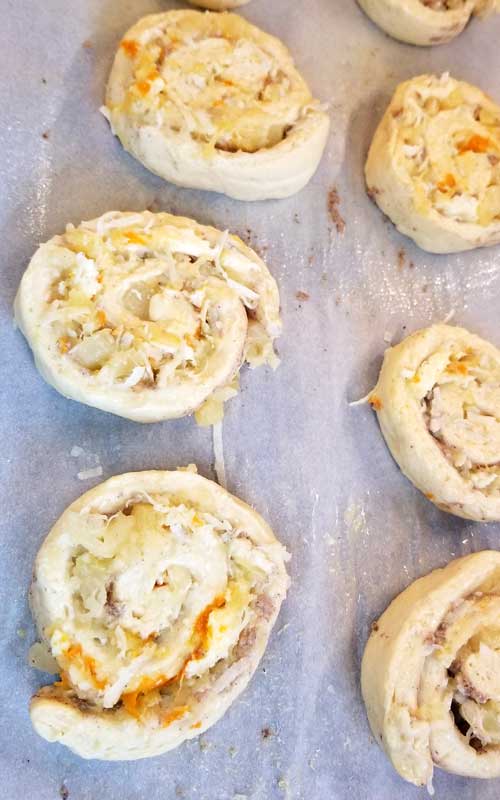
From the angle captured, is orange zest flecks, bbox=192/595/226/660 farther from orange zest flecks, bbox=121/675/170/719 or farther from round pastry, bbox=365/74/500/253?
round pastry, bbox=365/74/500/253

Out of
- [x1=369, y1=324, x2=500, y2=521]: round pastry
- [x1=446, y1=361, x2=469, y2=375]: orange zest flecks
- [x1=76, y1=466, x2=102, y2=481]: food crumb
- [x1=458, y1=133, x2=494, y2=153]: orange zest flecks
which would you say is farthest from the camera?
[x1=458, y1=133, x2=494, y2=153]: orange zest flecks

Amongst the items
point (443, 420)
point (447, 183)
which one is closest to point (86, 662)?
point (443, 420)

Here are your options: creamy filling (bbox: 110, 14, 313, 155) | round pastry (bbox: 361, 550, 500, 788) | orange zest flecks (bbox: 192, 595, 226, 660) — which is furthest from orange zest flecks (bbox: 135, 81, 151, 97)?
round pastry (bbox: 361, 550, 500, 788)

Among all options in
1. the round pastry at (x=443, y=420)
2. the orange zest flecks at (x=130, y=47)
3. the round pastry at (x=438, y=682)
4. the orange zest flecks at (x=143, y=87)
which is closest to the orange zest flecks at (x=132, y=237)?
the orange zest flecks at (x=143, y=87)

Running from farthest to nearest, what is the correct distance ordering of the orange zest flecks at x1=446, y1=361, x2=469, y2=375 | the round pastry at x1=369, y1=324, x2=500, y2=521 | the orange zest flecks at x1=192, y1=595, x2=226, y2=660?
the orange zest flecks at x1=446, y1=361, x2=469, y2=375
the round pastry at x1=369, y1=324, x2=500, y2=521
the orange zest flecks at x1=192, y1=595, x2=226, y2=660

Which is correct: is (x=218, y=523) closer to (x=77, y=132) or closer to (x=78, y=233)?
(x=78, y=233)

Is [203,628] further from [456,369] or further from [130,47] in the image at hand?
[130,47]

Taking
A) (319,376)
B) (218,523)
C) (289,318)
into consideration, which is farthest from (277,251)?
(218,523)

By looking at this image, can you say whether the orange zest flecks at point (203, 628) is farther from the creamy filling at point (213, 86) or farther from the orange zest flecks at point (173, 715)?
the creamy filling at point (213, 86)
